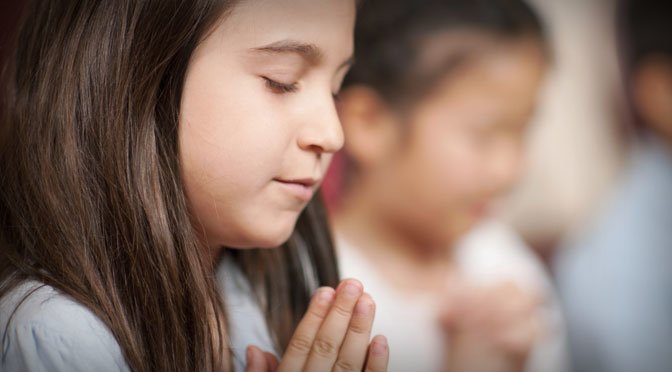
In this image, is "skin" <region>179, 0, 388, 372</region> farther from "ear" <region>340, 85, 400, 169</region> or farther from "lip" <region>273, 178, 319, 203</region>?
"ear" <region>340, 85, 400, 169</region>

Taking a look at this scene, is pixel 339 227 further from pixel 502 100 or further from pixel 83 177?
pixel 83 177

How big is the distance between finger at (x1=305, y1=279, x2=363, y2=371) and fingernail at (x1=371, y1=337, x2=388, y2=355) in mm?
32

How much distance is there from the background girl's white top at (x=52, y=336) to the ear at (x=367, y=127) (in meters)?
0.68

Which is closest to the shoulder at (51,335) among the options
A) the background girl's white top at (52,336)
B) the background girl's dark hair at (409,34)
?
the background girl's white top at (52,336)

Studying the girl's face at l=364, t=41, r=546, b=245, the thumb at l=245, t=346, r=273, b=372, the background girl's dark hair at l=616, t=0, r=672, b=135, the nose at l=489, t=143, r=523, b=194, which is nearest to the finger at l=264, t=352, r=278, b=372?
the thumb at l=245, t=346, r=273, b=372

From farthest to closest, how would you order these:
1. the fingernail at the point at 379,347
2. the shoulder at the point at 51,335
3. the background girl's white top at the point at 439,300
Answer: the background girl's white top at the point at 439,300 < the fingernail at the point at 379,347 < the shoulder at the point at 51,335

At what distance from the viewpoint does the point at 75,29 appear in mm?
607

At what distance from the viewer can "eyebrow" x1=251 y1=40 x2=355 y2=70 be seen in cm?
60

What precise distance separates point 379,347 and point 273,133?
0.76ft

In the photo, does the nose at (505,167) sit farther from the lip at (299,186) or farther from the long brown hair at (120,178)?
the long brown hair at (120,178)

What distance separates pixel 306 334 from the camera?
2.03 ft

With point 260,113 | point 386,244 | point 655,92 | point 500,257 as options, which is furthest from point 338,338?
point 655,92

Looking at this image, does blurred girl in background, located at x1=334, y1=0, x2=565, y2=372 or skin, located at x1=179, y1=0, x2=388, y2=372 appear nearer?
skin, located at x1=179, y1=0, x2=388, y2=372

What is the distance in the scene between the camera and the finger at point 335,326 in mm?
604
